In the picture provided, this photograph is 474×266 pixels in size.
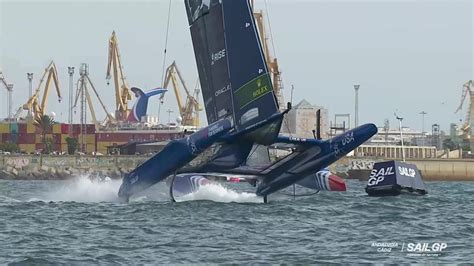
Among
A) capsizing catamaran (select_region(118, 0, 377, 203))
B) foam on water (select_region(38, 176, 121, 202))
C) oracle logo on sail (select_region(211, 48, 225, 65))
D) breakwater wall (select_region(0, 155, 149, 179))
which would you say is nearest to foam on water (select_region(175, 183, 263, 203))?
capsizing catamaran (select_region(118, 0, 377, 203))

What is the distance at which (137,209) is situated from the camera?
2591 cm

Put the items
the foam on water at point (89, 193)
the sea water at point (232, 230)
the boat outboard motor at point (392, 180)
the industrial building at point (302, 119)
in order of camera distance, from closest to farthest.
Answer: the sea water at point (232, 230)
the foam on water at point (89, 193)
the boat outboard motor at point (392, 180)
the industrial building at point (302, 119)

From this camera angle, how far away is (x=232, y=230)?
2025 cm

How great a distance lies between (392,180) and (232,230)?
13996mm

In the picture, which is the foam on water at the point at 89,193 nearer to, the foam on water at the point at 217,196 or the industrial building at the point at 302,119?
the foam on water at the point at 217,196

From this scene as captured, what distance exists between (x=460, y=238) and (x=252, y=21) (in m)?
10.5

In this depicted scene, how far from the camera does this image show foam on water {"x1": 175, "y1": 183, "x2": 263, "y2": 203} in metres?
29.7

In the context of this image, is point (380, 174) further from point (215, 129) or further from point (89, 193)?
point (89, 193)

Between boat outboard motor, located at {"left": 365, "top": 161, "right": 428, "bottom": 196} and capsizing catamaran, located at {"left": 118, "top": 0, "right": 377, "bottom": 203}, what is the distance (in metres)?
4.95

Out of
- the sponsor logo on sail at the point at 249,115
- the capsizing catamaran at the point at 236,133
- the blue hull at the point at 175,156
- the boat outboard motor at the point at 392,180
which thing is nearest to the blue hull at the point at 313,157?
the capsizing catamaran at the point at 236,133

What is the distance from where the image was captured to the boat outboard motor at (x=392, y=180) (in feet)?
110

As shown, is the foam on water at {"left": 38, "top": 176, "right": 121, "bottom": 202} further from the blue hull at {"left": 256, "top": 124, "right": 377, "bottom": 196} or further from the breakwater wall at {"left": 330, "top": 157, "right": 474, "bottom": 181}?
the breakwater wall at {"left": 330, "top": 157, "right": 474, "bottom": 181}

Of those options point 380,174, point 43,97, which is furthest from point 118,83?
point 380,174

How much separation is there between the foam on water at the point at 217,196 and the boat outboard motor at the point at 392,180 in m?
4.48
